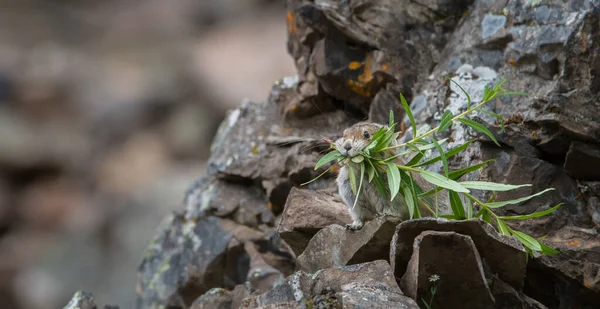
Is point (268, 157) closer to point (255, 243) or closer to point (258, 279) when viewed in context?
point (255, 243)

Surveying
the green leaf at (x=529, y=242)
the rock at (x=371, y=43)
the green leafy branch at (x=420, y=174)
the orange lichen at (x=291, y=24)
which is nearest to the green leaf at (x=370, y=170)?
the green leafy branch at (x=420, y=174)

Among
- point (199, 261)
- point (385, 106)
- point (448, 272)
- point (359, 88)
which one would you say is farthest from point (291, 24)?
point (448, 272)

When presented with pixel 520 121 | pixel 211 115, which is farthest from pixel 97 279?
pixel 520 121

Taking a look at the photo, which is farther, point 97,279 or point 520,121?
point 97,279

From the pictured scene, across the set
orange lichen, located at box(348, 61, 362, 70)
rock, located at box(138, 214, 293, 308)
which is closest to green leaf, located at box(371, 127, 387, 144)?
rock, located at box(138, 214, 293, 308)

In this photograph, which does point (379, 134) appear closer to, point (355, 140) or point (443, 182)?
point (355, 140)

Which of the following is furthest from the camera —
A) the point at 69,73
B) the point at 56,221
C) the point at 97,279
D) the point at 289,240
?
the point at 69,73
